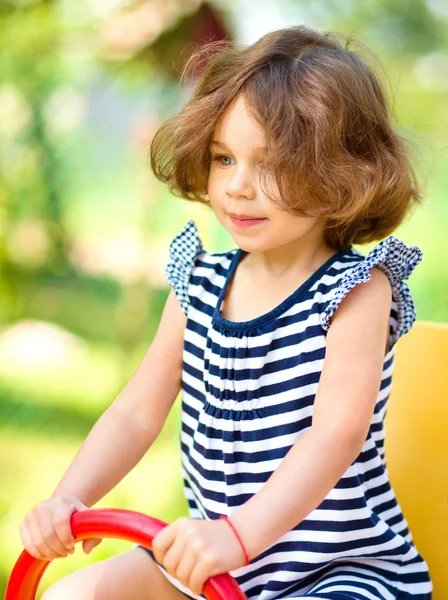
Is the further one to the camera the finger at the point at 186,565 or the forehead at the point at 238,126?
the forehead at the point at 238,126

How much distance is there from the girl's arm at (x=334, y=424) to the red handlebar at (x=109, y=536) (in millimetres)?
46

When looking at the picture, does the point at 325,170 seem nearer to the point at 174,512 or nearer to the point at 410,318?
the point at 410,318

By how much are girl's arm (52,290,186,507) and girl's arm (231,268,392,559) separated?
0.22 m

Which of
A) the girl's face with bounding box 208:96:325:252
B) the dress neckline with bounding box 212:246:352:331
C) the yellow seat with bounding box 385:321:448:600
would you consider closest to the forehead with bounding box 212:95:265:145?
the girl's face with bounding box 208:96:325:252

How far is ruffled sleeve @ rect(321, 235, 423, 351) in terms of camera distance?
2.61 ft

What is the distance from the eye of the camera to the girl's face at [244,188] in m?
0.79

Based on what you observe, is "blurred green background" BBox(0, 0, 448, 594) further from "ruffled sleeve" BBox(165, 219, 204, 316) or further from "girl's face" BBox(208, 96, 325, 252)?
"girl's face" BBox(208, 96, 325, 252)

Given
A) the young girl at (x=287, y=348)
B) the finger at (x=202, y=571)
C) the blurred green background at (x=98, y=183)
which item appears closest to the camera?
the finger at (x=202, y=571)

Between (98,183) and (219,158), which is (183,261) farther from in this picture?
(98,183)

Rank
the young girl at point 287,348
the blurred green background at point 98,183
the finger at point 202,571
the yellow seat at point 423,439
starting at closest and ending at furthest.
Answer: the finger at point 202,571 → the young girl at point 287,348 → the yellow seat at point 423,439 → the blurred green background at point 98,183

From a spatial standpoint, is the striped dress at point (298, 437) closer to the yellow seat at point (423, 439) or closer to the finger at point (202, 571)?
the yellow seat at point (423, 439)

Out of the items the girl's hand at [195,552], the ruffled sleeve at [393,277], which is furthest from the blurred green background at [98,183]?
the girl's hand at [195,552]

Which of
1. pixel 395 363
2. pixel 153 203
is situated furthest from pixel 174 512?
pixel 153 203

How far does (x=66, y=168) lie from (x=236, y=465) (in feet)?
6.30
